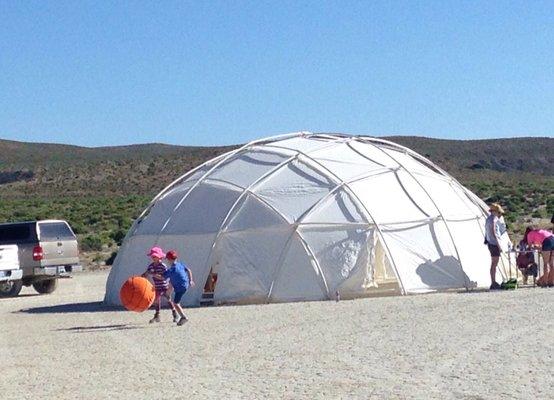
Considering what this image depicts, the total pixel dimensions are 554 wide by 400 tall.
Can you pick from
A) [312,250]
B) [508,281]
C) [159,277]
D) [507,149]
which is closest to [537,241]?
[508,281]

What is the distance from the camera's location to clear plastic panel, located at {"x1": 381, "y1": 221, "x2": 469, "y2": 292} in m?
20.1

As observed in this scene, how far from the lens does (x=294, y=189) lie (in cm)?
2078

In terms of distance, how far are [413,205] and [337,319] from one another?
17.3 ft

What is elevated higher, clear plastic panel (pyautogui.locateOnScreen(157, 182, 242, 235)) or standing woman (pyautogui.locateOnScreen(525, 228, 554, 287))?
clear plastic panel (pyautogui.locateOnScreen(157, 182, 242, 235))

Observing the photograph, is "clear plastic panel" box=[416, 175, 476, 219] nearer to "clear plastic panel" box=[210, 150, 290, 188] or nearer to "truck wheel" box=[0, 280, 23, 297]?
"clear plastic panel" box=[210, 150, 290, 188]

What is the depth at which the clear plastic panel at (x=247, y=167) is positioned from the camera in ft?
70.1

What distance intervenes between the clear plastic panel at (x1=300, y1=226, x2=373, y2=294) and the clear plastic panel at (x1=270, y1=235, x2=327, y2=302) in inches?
7.1

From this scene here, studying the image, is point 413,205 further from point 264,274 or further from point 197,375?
point 197,375

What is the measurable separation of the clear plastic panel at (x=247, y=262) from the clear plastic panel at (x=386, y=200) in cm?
176

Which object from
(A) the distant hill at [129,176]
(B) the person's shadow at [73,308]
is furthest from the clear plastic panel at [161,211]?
(A) the distant hill at [129,176]

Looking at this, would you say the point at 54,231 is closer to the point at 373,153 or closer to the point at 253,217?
the point at 253,217

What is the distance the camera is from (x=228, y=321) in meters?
17.1

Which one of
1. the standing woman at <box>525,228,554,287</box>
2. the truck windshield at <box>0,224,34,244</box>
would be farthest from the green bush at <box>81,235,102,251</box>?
the standing woman at <box>525,228,554,287</box>

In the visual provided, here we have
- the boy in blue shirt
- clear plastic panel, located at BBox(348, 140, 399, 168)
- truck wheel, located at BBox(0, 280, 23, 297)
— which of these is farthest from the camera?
truck wheel, located at BBox(0, 280, 23, 297)
